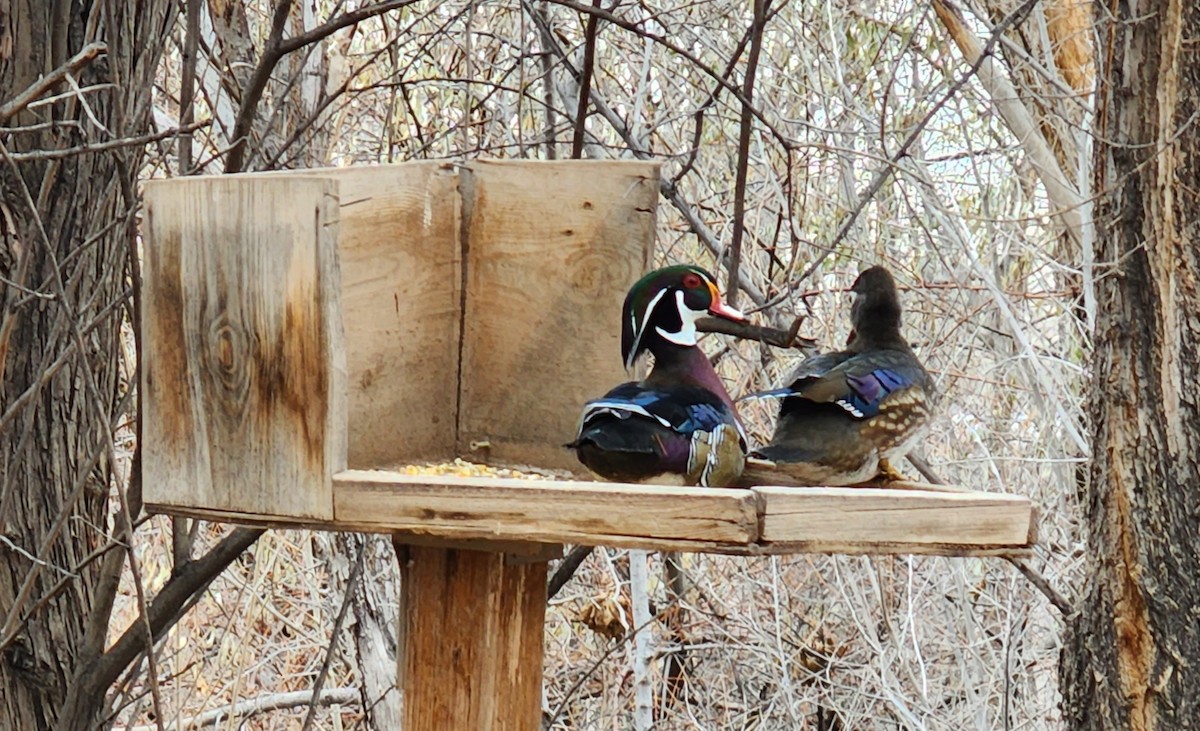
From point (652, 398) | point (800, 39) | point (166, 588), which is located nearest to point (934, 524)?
point (652, 398)

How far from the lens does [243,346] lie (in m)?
2.15

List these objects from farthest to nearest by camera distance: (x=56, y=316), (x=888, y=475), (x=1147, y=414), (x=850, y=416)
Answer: (x=1147, y=414) → (x=56, y=316) → (x=888, y=475) → (x=850, y=416)

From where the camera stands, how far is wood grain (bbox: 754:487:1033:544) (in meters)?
1.95

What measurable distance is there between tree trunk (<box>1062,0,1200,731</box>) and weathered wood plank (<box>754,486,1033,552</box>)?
151 cm

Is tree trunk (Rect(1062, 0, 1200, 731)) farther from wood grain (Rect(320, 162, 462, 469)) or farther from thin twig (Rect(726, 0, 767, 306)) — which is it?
wood grain (Rect(320, 162, 462, 469))

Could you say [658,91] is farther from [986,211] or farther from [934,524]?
[934,524]

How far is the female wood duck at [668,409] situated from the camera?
2.25 meters

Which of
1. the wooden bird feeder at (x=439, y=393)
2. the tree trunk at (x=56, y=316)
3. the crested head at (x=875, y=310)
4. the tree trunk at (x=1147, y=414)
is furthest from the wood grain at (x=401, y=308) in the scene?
the tree trunk at (x=1147, y=414)

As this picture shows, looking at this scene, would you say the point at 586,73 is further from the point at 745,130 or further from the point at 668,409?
the point at 668,409

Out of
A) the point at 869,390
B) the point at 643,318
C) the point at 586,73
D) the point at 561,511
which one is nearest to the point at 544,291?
the point at 586,73

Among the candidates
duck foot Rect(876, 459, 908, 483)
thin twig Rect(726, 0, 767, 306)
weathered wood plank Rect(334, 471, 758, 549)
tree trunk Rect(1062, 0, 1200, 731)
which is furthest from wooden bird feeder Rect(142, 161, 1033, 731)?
tree trunk Rect(1062, 0, 1200, 731)

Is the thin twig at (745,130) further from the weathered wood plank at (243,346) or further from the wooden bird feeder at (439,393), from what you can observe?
the weathered wood plank at (243,346)

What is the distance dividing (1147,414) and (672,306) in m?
1.57

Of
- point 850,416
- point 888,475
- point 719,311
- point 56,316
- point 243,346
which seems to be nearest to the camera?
point 243,346
